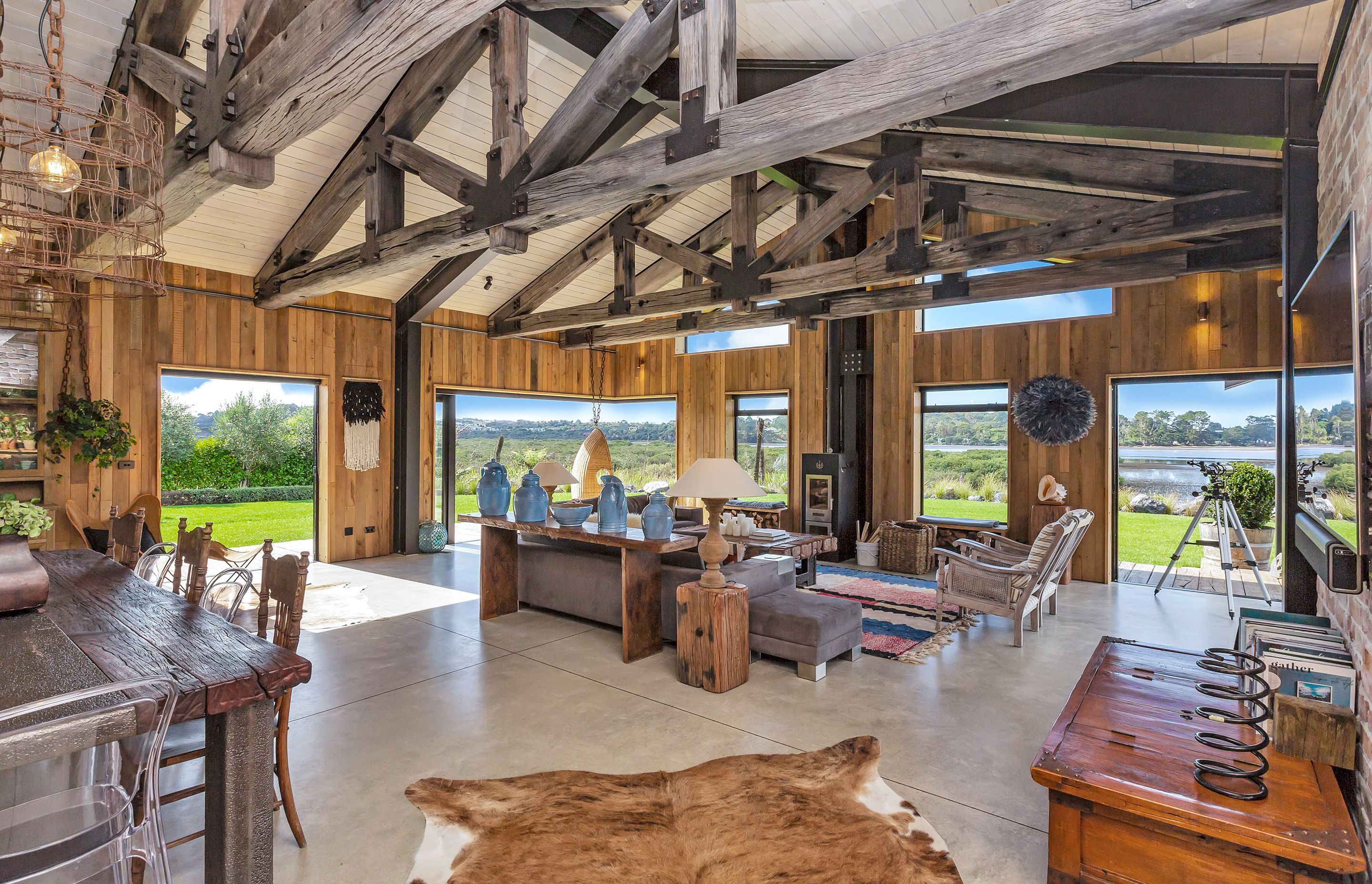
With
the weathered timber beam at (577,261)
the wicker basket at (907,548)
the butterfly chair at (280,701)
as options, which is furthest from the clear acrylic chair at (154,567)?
the wicker basket at (907,548)

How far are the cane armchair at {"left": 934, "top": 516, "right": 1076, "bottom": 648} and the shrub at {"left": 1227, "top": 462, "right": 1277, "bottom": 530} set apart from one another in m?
2.81

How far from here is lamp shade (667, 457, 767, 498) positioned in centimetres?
386

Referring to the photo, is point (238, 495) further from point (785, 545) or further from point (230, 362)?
point (785, 545)

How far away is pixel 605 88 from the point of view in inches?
134

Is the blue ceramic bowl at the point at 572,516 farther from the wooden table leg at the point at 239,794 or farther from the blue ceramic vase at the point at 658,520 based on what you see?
the wooden table leg at the point at 239,794

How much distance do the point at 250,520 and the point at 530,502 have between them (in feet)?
19.1

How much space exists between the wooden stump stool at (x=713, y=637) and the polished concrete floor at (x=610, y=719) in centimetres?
9

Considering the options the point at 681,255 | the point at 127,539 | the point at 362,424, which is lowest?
the point at 127,539

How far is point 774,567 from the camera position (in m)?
4.89

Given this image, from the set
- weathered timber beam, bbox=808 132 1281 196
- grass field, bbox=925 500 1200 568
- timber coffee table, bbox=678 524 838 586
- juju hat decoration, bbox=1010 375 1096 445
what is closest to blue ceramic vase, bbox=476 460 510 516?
timber coffee table, bbox=678 524 838 586

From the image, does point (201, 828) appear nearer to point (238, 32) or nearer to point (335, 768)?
point (335, 768)

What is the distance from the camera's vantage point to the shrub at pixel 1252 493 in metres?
6.34

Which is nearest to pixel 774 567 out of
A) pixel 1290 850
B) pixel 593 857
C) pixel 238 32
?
pixel 593 857

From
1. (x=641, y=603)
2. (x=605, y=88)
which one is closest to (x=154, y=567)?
(x=641, y=603)
